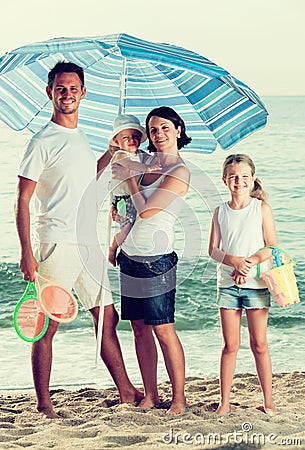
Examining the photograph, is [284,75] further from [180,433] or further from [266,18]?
[180,433]

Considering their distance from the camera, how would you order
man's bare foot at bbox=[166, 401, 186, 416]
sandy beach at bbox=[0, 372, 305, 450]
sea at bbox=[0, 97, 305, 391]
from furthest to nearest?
sea at bbox=[0, 97, 305, 391] → man's bare foot at bbox=[166, 401, 186, 416] → sandy beach at bbox=[0, 372, 305, 450]

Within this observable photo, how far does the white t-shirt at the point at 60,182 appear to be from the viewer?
3.74 m

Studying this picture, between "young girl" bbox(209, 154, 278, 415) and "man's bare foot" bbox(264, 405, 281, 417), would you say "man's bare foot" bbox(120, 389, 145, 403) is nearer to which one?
"young girl" bbox(209, 154, 278, 415)

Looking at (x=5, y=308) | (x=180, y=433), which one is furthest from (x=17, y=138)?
(x=180, y=433)

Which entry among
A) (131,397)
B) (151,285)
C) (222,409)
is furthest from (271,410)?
(151,285)

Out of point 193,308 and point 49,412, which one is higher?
point 193,308

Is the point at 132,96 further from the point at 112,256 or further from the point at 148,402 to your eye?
the point at 148,402

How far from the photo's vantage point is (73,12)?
16.7m

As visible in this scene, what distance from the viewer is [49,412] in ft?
13.0

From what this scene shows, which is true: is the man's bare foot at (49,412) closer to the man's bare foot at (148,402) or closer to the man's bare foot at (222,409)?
the man's bare foot at (148,402)

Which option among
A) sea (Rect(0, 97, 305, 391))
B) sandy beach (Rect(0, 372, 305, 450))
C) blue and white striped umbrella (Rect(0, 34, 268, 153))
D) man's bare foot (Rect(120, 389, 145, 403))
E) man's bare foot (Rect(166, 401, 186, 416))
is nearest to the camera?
sandy beach (Rect(0, 372, 305, 450))

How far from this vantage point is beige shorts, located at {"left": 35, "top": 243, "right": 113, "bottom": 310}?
150 inches

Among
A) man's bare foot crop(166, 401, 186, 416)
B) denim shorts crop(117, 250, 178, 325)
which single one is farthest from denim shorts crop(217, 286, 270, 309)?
man's bare foot crop(166, 401, 186, 416)

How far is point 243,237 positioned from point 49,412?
1314 mm
